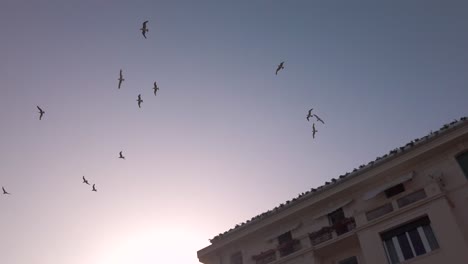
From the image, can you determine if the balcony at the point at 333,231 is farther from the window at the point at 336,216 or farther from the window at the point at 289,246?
the window at the point at 289,246

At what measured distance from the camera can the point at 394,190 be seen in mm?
25172

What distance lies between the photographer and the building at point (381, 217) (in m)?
22.0

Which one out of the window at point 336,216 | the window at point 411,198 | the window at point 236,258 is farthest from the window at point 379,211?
the window at point 236,258

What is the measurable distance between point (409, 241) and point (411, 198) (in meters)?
2.26

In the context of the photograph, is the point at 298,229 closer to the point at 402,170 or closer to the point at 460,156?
the point at 402,170

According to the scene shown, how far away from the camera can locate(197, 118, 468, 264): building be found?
72.0ft

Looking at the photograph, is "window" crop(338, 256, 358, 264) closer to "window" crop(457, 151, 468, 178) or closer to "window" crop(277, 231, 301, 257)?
"window" crop(277, 231, 301, 257)

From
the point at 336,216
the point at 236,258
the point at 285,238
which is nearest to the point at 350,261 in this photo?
the point at 336,216

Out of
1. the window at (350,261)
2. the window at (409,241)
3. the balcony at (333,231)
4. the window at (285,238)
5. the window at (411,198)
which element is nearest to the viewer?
the window at (409,241)

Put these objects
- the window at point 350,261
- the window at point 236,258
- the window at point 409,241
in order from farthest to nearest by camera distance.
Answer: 1. the window at point 236,258
2. the window at point 350,261
3. the window at point 409,241

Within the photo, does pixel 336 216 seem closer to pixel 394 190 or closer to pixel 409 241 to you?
pixel 394 190

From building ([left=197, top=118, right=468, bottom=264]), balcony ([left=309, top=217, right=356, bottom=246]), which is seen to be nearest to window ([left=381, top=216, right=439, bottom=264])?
building ([left=197, top=118, right=468, bottom=264])

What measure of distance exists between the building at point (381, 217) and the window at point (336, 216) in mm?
59

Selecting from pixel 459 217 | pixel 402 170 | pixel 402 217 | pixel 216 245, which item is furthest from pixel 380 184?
pixel 216 245
